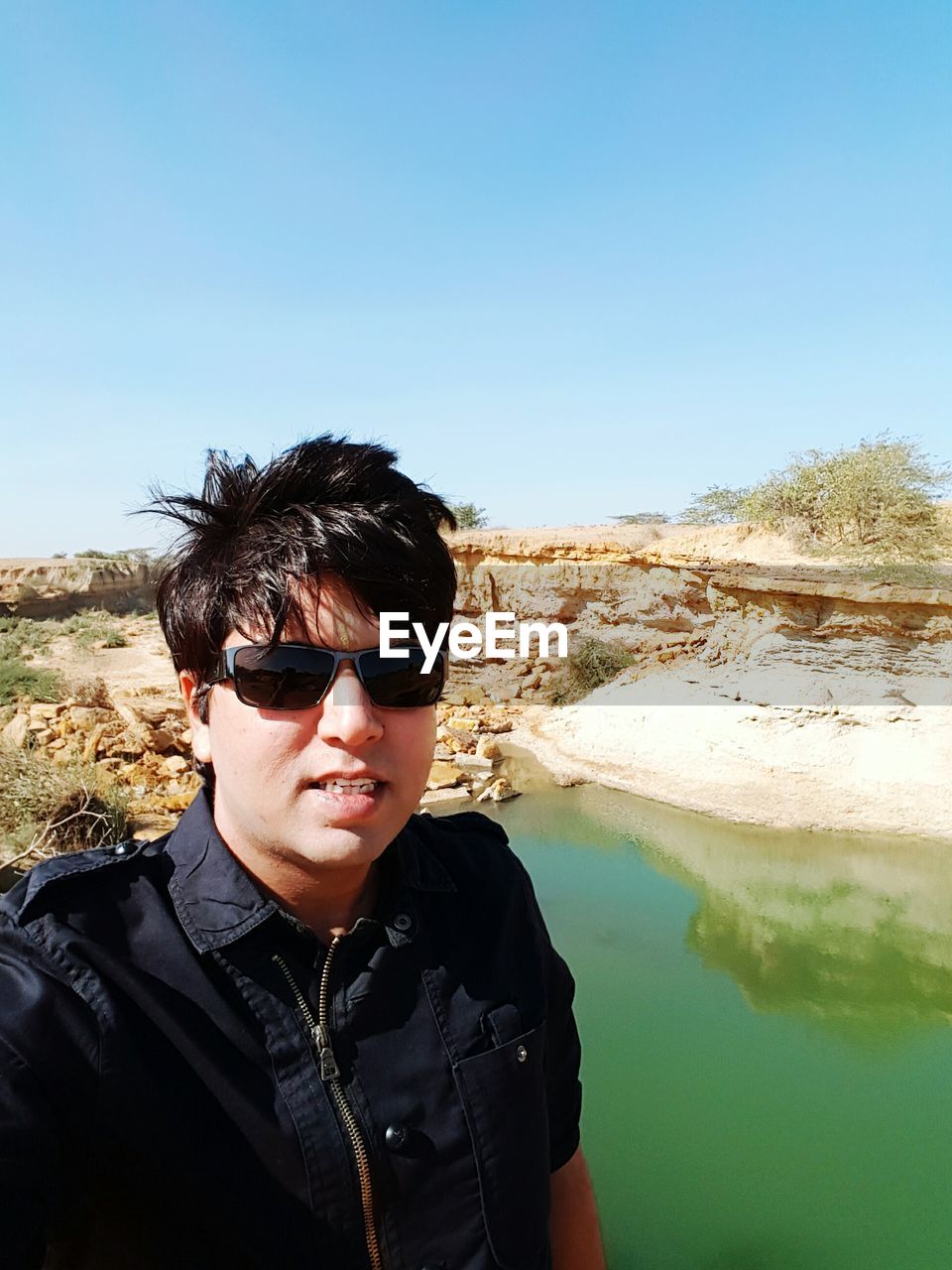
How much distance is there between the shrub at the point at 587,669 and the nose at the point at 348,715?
14119mm

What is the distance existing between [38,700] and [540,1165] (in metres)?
12.8

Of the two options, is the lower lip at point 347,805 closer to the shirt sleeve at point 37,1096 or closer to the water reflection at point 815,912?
the shirt sleeve at point 37,1096

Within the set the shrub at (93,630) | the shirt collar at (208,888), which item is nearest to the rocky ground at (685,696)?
the shrub at (93,630)

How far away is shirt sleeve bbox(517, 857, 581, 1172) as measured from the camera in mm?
1376

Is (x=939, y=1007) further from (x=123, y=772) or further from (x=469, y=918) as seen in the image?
(x=123, y=772)

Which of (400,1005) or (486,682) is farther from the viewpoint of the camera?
(486,682)

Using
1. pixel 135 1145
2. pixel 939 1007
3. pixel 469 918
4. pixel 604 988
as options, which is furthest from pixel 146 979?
pixel 939 1007

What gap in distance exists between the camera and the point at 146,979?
0.98 meters

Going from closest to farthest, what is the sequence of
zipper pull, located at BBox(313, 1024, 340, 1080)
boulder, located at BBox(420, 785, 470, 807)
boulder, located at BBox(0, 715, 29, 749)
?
zipper pull, located at BBox(313, 1024, 340, 1080)
boulder, located at BBox(0, 715, 29, 749)
boulder, located at BBox(420, 785, 470, 807)

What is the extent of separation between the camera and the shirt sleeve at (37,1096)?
842 mm

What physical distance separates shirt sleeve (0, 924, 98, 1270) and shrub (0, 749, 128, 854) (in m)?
7.42

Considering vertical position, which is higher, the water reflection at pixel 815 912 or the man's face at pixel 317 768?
the man's face at pixel 317 768

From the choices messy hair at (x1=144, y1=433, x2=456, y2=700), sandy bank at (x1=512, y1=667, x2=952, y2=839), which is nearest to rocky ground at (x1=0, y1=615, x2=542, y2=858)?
sandy bank at (x1=512, y1=667, x2=952, y2=839)

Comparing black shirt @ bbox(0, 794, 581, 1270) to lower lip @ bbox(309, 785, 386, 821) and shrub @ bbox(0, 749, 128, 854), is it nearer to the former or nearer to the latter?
lower lip @ bbox(309, 785, 386, 821)
